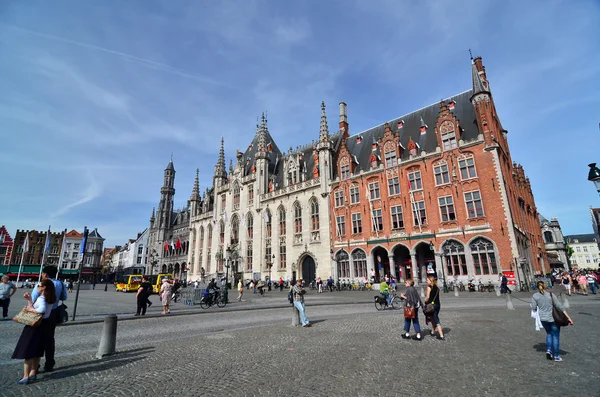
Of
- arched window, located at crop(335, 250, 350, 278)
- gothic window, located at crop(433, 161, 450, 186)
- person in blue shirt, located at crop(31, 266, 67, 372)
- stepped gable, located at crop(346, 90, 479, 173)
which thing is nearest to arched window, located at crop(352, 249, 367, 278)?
arched window, located at crop(335, 250, 350, 278)

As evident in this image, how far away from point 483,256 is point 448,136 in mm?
11930

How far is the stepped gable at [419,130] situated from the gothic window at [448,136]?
96cm

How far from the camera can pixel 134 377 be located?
17.1ft

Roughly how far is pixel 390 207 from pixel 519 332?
2343cm

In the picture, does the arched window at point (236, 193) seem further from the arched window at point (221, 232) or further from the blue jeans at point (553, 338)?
the blue jeans at point (553, 338)

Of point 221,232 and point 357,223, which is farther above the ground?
point 221,232

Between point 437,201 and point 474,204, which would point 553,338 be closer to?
point 474,204

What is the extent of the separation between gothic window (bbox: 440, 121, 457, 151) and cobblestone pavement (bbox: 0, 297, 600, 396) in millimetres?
21627

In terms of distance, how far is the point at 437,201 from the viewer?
1115 inches

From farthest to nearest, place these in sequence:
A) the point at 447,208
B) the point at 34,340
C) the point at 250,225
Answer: the point at 250,225 → the point at 447,208 → the point at 34,340

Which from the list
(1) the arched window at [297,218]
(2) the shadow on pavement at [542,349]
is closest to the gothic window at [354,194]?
(1) the arched window at [297,218]

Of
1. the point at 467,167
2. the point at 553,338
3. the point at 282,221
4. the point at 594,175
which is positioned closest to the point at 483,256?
the point at 467,167

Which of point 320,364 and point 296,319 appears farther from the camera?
Result: point 296,319

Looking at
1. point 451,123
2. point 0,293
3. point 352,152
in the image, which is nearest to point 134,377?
point 0,293
